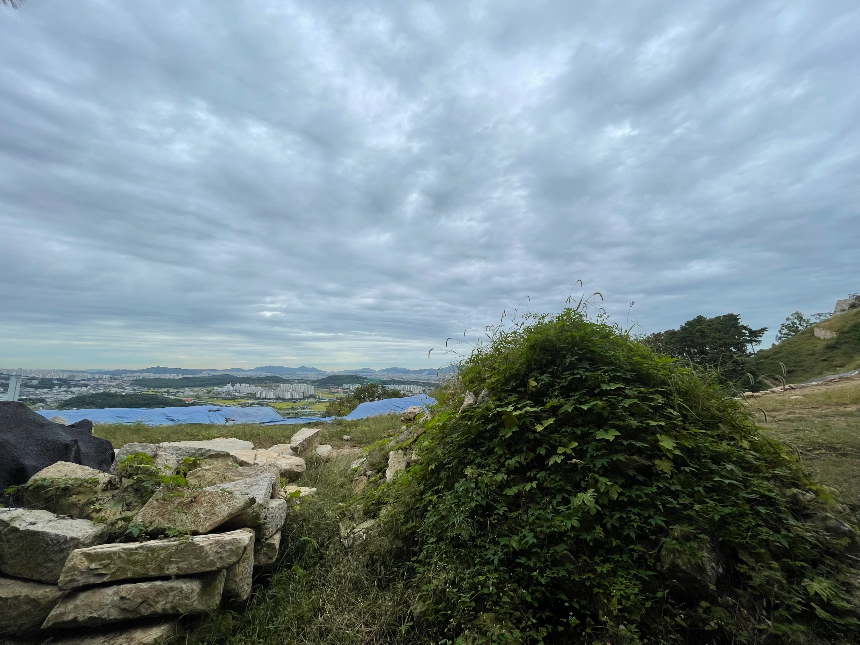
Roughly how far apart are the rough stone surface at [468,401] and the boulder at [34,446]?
5.05 metres

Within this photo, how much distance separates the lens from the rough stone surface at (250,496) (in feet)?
12.1

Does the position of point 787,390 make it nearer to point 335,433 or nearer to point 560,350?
point 560,350

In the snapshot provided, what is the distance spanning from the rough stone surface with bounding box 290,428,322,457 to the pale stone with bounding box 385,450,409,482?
14.5ft

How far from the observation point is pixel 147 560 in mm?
2949

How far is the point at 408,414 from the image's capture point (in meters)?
8.63

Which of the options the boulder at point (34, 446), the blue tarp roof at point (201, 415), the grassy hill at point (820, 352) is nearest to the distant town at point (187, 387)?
the blue tarp roof at point (201, 415)

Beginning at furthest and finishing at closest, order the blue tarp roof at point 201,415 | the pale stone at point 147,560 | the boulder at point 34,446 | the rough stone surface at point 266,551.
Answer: the blue tarp roof at point 201,415
the boulder at point 34,446
the rough stone surface at point 266,551
the pale stone at point 147,560

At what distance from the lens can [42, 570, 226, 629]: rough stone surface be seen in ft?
8.94

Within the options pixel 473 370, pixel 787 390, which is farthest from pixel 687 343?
pixel 473 370

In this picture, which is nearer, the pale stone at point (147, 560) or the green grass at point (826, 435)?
the pale stone at point (147, 560)

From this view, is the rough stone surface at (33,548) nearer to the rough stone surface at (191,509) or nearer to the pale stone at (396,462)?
the rough stone surface at (191,509)

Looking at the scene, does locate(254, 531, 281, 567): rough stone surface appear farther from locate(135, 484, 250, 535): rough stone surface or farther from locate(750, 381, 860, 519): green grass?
locate(750, 381, 860, 519): green grass

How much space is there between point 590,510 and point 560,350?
167cm

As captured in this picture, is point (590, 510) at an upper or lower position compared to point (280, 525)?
upper
